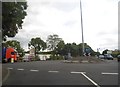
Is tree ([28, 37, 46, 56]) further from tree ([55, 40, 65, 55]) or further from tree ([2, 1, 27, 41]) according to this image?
tree ([2, 1, 27, 41])

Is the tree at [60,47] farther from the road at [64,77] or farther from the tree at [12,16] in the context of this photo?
the road at [64,77]

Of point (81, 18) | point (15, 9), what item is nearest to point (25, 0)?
point (15, 9)

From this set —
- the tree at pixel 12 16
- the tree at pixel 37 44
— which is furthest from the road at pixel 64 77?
the tree at pixel 37 44

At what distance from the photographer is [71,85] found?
13594 millimetres

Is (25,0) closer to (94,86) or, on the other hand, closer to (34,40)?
(94,86)

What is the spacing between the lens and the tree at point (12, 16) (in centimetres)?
2210

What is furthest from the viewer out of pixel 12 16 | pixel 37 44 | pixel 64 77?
Result: pixel 37 44

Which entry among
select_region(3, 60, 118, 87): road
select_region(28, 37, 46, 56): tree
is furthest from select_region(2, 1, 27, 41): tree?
select_region(28, 37, 46, 56): tree

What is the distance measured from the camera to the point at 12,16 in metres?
23.7

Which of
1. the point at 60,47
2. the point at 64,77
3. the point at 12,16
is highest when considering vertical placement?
the point at 60,47

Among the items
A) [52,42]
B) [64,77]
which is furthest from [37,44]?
[64,77]

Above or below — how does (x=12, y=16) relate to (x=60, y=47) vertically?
below

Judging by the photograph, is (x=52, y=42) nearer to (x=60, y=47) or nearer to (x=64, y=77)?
(x=60, y=47)

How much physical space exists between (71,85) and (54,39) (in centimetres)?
14263
